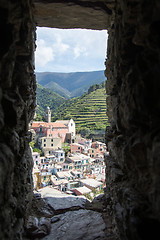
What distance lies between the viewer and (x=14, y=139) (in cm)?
258

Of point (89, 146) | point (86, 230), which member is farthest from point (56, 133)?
point (86, 230)

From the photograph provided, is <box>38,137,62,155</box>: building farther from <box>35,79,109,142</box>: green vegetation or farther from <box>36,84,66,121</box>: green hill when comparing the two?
<box>36,84,66,121</box>: green hill

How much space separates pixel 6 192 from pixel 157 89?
6.28 feet

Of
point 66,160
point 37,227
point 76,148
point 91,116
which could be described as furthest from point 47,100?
point 37,227

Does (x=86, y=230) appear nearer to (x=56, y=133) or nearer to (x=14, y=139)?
(x=14, y=139)

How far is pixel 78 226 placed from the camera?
4.01 meters

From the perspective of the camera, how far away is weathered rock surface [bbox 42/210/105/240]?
363 cm

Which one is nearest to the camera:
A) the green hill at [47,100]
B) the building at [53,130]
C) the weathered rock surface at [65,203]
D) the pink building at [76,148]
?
the weathered rock surface at [65,203]

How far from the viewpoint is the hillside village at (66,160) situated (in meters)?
21.7

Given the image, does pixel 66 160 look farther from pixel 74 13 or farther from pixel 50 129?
pixel 74 13

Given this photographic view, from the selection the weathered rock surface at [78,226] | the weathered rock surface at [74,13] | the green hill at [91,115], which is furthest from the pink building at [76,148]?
the weathered rock surface at [74,13]

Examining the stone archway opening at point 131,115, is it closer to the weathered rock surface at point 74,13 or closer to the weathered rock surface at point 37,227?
the weathered rock surface at point 74,13

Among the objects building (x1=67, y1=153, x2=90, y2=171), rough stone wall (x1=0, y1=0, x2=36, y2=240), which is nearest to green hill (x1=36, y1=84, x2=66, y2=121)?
building (x1=67, y1=153, x2=90, y2=171)

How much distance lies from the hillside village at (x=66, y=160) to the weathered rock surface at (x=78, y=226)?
34.5ft
